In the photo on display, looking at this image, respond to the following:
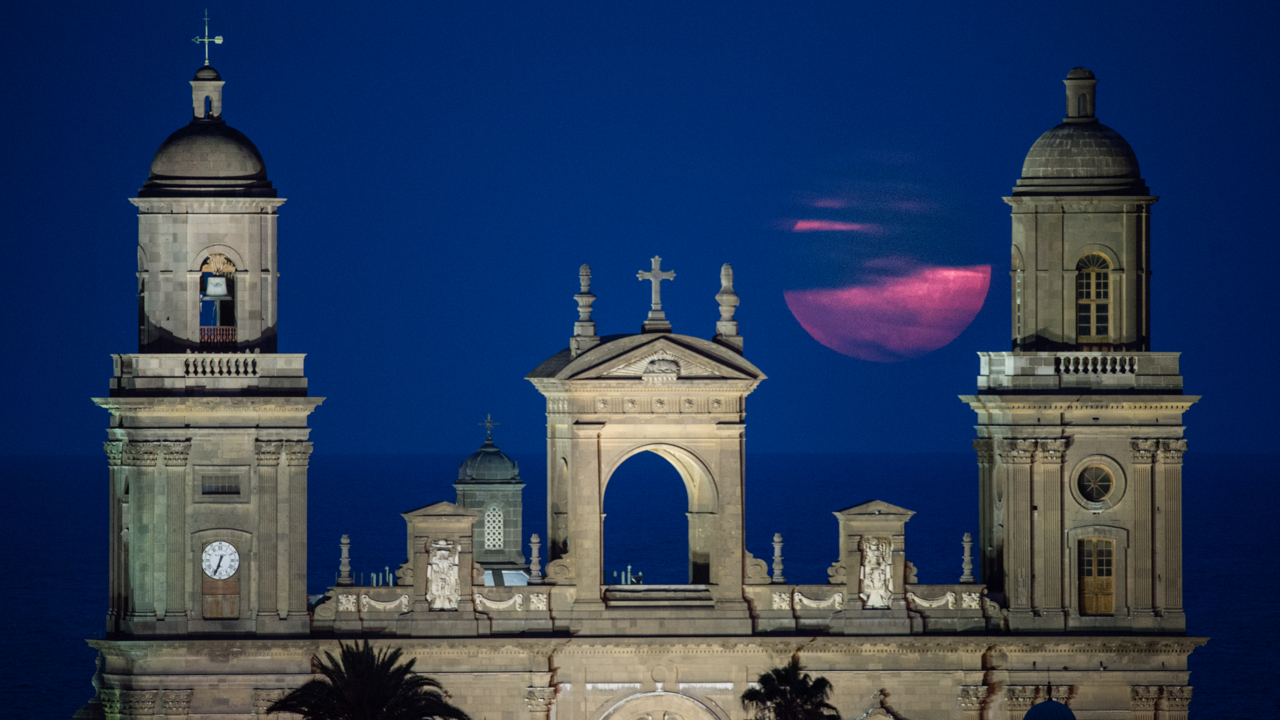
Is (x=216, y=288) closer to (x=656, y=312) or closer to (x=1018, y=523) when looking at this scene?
(x=656, y=312)

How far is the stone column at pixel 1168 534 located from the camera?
6044 centimetres

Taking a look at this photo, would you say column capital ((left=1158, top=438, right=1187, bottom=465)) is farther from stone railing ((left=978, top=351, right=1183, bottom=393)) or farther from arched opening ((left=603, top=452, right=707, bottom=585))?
arched opening ((left=603, top=452, right=707, bottom=585))

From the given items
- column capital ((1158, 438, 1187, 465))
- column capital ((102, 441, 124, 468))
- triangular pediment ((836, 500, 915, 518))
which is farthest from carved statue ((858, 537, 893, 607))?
column capital ((102, 441, 124, 468))

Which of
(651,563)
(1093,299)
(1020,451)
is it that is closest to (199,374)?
(1020,451)

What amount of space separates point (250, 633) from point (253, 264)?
871 centimetres

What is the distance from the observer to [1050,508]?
60.6 meters

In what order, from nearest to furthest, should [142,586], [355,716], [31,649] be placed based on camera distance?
[355,716] < [142,586] < [31,649]

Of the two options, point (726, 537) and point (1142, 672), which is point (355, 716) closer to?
point (726, 537)

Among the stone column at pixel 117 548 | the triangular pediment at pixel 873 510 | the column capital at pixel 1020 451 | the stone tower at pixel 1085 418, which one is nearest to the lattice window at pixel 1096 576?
the stone tower at pixel 1085 418

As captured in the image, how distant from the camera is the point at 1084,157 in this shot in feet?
200

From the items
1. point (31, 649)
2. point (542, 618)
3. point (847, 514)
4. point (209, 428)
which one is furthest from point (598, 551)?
point (31, 649)

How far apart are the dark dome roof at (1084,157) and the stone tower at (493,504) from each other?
17.5m

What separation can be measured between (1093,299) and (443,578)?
17.1 metres

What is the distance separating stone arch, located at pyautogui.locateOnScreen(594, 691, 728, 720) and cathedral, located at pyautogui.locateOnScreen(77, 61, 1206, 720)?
0.06 metres
